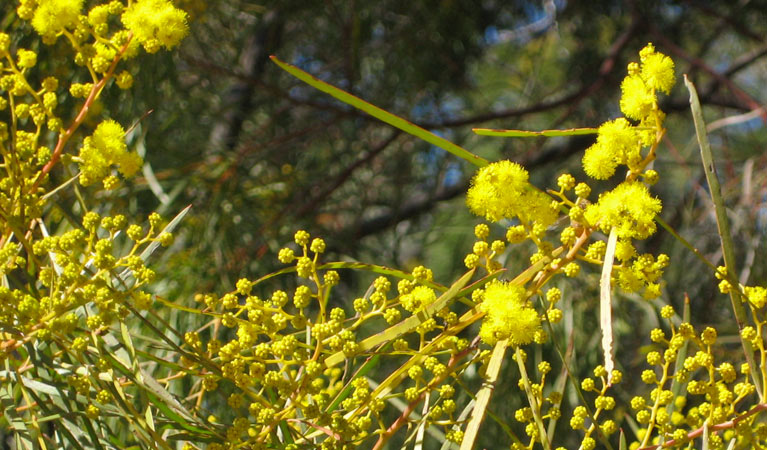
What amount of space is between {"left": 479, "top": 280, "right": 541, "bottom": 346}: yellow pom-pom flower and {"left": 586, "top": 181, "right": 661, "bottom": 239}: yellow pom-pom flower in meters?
0.08

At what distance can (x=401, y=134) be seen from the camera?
6.95 ft

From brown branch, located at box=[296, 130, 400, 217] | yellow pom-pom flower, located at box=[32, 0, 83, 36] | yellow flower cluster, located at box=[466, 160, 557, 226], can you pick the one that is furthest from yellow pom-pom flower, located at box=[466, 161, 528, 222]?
brown branch, located at box=[296, 130, 400, 217]

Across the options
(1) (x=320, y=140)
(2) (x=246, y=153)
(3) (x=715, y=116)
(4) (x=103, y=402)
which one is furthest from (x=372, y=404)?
(3) (x=715, y=116)

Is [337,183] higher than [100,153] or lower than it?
higher

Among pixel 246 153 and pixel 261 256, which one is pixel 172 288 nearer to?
pixel 261 256

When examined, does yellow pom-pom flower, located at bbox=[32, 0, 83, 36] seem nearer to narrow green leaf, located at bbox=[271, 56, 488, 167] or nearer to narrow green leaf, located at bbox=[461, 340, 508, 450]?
narrow green leaf, located at bbox=[271, 56, 488, 167]

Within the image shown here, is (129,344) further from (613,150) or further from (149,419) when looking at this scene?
(613,150)

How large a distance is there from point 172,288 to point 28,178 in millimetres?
712

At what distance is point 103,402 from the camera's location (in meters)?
0.60

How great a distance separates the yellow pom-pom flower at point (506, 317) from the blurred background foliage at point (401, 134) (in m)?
0.87

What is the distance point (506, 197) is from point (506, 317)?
89mm

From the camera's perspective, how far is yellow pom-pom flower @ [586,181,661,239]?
0.58m

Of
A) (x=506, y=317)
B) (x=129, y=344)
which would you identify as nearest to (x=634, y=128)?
(x=506, y=317)

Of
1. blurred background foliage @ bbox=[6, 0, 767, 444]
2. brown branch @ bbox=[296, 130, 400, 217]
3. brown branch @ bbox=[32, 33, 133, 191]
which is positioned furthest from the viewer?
brown branch @ bbox=[296, 130, 400, 217]
